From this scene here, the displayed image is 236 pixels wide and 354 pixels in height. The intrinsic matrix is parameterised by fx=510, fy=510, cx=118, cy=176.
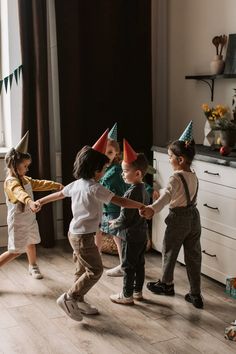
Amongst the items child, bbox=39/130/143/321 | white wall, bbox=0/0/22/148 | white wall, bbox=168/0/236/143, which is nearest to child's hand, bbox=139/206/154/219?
child, bbox=39/130/143/321

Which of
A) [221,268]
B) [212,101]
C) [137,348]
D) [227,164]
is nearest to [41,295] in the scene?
[137,348]

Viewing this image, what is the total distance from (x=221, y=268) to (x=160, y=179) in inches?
33.0

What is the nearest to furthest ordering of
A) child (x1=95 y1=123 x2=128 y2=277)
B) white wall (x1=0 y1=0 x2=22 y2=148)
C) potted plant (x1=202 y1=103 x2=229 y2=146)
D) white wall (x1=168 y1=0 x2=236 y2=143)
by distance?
child (x1=95 y1=123 x2=128 y2=277)
potted plant (x1=202 y1=103 x2=229 y2=146)
white wall (x1=168 y1=0 x2=236 y2=143)
white wall (x1=0 y1=0 x2=22 y2=148)

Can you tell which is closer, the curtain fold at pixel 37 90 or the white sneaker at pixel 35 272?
the white sneaker at pixel 35 272

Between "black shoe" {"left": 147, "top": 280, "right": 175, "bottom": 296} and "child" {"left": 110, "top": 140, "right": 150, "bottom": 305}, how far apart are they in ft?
0.72

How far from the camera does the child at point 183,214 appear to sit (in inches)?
114

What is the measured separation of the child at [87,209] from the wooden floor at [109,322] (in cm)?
16

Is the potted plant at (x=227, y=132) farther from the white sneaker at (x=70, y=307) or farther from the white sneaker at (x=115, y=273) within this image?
the white sneaker at (x=70, y=307)

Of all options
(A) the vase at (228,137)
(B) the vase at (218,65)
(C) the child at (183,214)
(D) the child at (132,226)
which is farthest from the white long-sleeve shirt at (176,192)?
(B) the vase at (218,65)

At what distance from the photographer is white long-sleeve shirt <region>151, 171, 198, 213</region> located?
2.87 m

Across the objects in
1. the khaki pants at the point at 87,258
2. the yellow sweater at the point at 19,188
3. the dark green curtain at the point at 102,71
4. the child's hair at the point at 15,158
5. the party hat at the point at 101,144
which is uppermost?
the dark green curtain at the point at 102,71

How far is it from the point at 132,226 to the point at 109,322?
0.54m

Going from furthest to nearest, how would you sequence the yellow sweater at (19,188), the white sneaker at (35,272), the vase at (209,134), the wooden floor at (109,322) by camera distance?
the vase at (209,134) < the white sneaker at (35,272) < the yellow sweater at (19,188) < the wooden floor at (109,322)

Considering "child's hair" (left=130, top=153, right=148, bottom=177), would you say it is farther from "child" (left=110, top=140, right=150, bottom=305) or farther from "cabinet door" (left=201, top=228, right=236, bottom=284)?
"cabinet door" (left=201, top=228, right=236, bottom=284)
